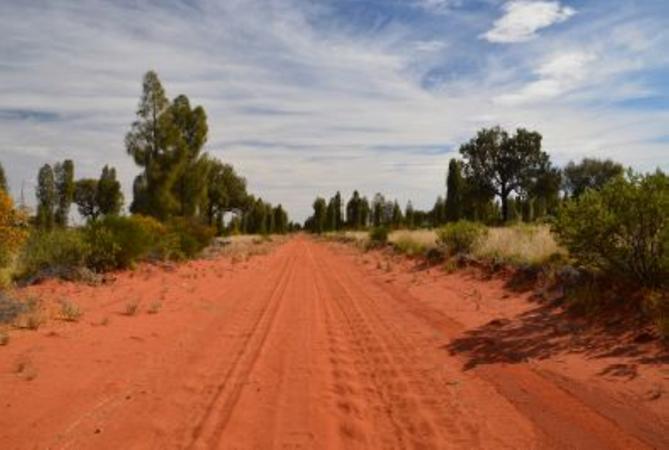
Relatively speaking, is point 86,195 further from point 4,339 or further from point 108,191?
point 4,339

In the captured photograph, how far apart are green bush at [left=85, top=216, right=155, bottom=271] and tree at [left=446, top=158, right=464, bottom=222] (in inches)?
1933

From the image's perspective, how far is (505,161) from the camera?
62.7 m

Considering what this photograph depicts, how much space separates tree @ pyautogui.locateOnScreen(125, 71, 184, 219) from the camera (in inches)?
1436

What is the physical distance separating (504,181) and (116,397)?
194 ft

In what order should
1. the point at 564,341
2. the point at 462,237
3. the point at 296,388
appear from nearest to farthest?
the point at 296,388
the point at 564,341
the point at 462,237

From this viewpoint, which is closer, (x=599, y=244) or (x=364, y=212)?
(x=599, y=244)

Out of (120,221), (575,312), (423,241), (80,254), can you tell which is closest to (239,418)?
(575,312)

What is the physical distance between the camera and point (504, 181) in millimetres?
63219

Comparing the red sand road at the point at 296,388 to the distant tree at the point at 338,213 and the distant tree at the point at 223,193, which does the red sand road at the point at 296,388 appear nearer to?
the distant tree at the point at 223,193

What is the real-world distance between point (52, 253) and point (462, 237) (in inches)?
559

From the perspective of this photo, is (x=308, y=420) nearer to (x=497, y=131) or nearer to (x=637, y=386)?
(x=637, y=386)

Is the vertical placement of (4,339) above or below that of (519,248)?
below

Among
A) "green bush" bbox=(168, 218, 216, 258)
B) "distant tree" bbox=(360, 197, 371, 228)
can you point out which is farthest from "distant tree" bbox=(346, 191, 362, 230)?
"green bush" bbox=(168, 218, 216, 258)

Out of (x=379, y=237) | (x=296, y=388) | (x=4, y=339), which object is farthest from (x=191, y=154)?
(x=296, y=388)
